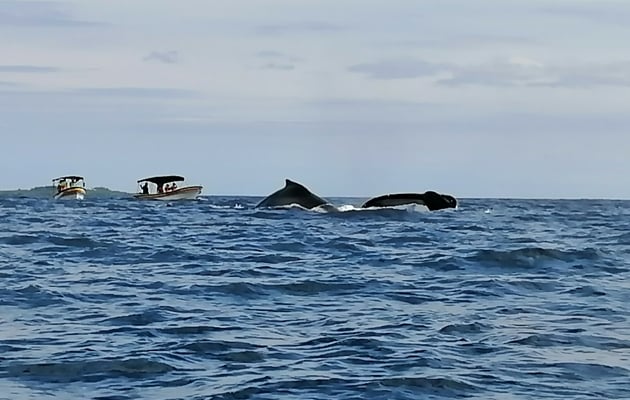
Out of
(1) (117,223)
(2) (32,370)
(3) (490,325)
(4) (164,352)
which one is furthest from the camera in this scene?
(1) (117,223)

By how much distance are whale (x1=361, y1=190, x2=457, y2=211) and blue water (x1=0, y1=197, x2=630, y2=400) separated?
29.9 meters

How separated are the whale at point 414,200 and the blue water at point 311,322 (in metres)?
29.9

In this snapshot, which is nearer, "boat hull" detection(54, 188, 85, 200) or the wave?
the wave

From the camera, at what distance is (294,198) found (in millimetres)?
61531

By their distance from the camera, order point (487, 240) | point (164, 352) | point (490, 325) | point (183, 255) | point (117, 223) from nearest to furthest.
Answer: point (164, 352), point (490, 325), point (183, 255), point (487, 240), point (117, 223)

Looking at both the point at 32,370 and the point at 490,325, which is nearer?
the point at 32,370

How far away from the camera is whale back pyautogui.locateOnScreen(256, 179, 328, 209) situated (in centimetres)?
6053

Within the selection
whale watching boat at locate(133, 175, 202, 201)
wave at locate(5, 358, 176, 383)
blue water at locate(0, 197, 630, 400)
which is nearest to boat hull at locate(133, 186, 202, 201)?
whale watching boat at locate(133, 175, 202, 201)

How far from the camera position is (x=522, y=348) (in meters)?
13.5

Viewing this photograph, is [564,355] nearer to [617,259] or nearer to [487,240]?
[617,259]

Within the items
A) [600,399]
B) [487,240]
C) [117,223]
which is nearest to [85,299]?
[600,399]

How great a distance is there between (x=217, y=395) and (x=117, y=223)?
36279mm

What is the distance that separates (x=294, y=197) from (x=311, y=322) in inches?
1812

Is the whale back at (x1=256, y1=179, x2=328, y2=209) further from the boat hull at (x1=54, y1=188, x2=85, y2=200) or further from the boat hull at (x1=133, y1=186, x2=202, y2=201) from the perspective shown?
the boat hull at (x1=54, y1=188, x2=85, y2=200)
